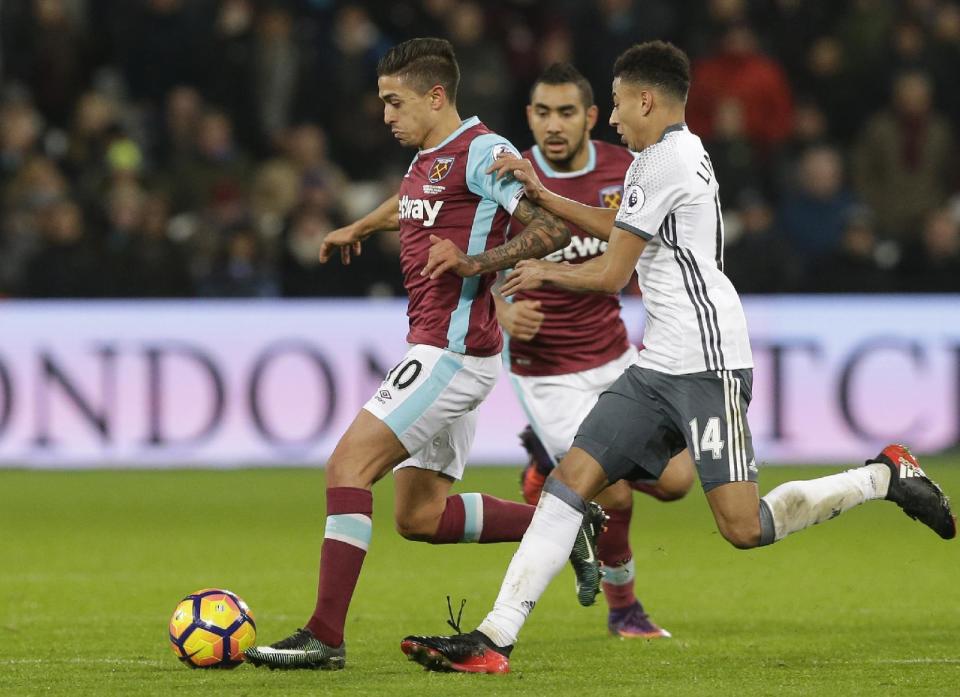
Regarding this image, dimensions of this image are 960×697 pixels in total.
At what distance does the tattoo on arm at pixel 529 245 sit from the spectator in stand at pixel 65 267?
8208 millimetres

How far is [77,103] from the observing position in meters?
16.6

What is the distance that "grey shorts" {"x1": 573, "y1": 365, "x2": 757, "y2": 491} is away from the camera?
6.11 meters

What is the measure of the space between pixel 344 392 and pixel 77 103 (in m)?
4.85

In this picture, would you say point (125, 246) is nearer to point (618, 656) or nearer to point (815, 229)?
point (815, 229)

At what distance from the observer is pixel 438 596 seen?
8.34 meters

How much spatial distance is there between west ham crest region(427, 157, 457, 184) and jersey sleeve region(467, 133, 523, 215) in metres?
0.07

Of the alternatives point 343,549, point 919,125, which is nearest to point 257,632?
point 343,549

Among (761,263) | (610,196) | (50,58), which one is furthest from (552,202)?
(50,58)

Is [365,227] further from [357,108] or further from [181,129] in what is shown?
[181,129]

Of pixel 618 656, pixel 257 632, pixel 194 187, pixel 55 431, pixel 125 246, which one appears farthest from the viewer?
pixel 194 187

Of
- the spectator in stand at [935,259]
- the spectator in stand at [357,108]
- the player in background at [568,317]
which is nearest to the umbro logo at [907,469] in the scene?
the player in background at [568,317]

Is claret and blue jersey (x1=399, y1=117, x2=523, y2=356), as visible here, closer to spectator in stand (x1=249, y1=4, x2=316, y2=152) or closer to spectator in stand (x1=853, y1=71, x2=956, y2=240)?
spectator in stand (x1=853, y1=71, x2=956, y2=240)

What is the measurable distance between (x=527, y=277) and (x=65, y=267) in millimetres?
8681

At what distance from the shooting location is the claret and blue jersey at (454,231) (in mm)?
6504
